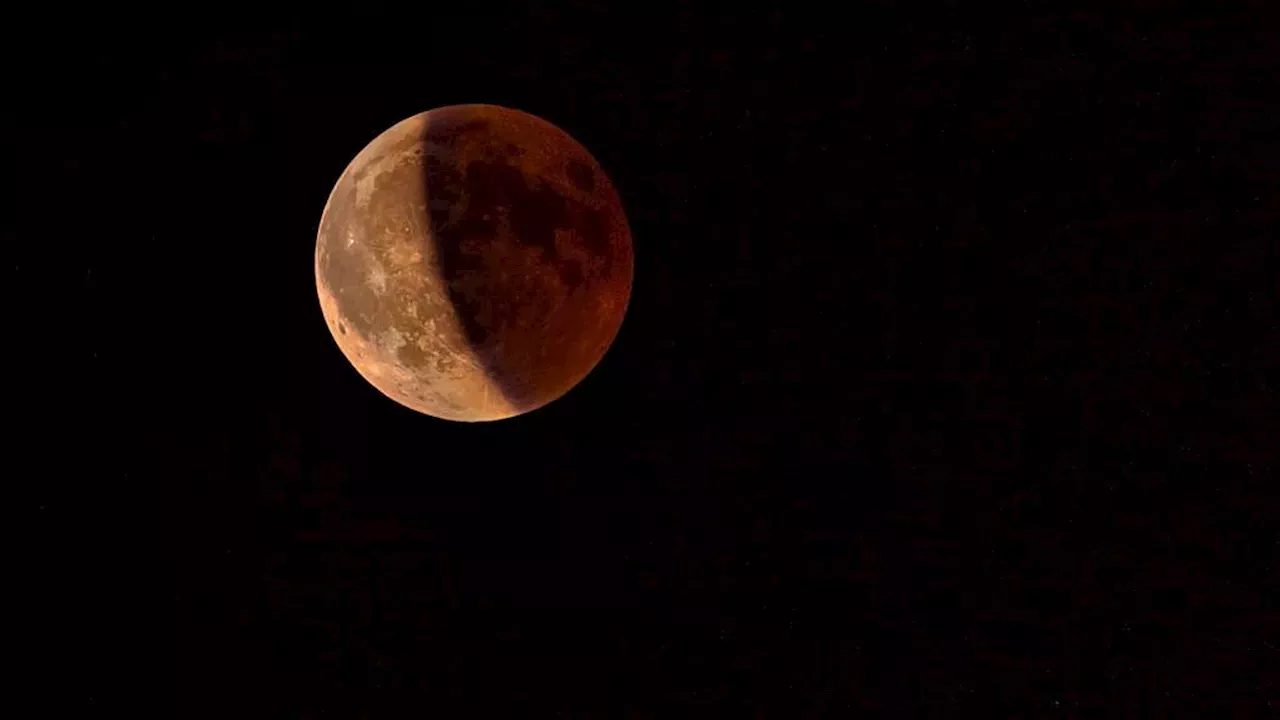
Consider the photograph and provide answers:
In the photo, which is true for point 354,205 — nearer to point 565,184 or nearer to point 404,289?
point 404,289

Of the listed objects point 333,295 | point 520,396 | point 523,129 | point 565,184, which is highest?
point 523,129

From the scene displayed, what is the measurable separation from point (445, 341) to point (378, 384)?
17.9 inches

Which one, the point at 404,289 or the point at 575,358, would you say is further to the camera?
the point at 575,358

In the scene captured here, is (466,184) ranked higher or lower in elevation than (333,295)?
higher

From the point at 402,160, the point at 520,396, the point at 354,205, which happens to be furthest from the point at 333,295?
the point at 520,396

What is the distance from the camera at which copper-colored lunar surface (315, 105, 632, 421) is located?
8.52 ft

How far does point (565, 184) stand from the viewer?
9.15ft

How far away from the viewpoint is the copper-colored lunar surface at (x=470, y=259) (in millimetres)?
2598

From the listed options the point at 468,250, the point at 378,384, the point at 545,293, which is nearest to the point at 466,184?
the point at 468,250

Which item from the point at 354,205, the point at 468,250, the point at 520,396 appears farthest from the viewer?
Result: the point at 520,396

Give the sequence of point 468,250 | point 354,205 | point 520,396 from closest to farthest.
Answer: point 468,250, point 354,205, point 520,396

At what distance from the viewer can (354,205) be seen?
2773 millimetres

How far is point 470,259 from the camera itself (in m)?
2.57

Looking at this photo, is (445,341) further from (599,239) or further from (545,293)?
(599,239)
